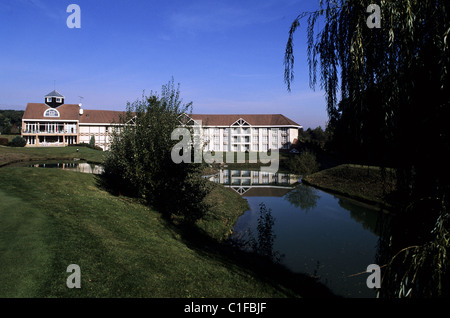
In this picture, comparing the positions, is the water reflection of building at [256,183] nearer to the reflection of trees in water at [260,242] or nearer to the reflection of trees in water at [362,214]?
the reflection of trees in water at [362,214]

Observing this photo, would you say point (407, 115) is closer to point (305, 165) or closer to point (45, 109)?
point (305, 165)

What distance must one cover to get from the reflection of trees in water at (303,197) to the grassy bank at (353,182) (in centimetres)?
290

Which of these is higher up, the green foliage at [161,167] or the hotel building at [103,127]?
the hotel building at [103,127]

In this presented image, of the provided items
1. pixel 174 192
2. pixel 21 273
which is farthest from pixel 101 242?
pixel 174 192

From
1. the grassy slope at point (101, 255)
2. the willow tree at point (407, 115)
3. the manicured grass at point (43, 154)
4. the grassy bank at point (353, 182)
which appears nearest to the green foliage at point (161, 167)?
the grassy slope at point (101, 255)

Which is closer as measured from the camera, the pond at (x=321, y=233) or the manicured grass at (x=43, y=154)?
the pond at (x=321, y=233)

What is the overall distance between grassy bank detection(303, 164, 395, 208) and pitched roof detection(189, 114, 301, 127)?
3897 centimetres

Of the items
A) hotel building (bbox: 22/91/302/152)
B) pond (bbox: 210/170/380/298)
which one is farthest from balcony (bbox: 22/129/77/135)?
pond (bbox: 210/170/380/298)

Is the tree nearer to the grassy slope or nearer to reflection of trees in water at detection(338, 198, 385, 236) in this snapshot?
the grassy slope

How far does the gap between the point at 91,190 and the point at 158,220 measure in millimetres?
6333

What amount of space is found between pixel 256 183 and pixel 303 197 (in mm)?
10852

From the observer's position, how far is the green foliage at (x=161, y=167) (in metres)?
18.6

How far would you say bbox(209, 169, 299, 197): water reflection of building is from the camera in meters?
38.2
